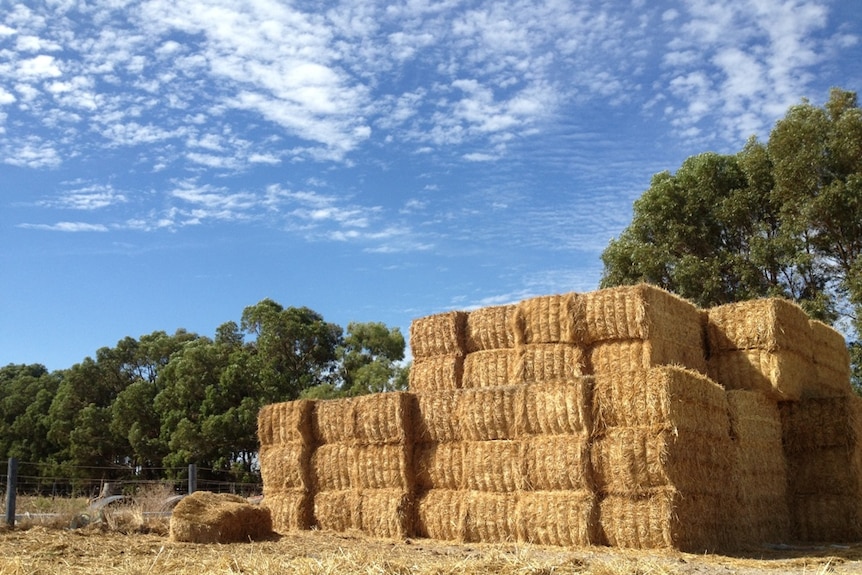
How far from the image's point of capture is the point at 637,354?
13.3 m

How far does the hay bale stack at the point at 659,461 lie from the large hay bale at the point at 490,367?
3.20m

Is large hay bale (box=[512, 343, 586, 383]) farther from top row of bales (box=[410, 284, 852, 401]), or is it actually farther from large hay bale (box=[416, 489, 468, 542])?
large hay bale (box=[416, 489, 468, 542])

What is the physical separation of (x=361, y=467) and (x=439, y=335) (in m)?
2.92

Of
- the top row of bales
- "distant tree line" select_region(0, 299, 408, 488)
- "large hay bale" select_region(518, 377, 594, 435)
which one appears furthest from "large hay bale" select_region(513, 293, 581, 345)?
"distant tree line" select_region(0, 299, 408, 488)

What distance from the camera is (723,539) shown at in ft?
37.9

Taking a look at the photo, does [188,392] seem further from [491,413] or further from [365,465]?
[491,413]

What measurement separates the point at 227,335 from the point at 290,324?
5067 millimetres

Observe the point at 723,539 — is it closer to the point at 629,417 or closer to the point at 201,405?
the point at 629,417

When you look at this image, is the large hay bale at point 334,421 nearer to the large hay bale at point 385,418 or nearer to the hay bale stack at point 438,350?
the large hay bale at point 385,418

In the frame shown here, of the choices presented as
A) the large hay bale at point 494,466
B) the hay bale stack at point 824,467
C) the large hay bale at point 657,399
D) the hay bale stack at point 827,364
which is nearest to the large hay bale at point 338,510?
the large hay bale at point 494,466

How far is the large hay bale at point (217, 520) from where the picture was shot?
12.9m

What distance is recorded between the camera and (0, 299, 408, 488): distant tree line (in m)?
36.4

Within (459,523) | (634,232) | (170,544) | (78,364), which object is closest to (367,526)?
(459,523)

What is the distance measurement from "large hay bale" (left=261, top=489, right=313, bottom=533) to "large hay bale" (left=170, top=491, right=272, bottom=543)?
3.58 ft
